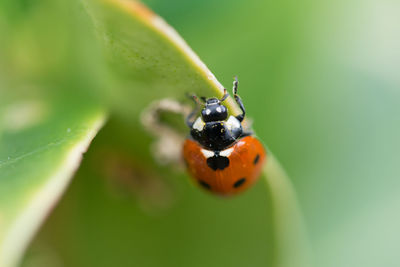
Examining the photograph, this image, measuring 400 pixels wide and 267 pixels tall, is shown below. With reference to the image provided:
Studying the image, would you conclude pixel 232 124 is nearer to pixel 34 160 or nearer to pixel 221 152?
pixel 221 152

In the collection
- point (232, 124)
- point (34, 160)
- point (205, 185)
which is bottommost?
point (34, 160)

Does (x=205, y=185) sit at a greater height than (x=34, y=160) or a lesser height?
greater

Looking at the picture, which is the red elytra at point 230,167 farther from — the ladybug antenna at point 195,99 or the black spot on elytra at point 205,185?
the ladybug antenna at point 195,99

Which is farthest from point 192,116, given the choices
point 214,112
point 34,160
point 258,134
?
point 34,160

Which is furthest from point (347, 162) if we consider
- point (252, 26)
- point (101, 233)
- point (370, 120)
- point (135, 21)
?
point (135, 21)

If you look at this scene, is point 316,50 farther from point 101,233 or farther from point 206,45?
point 101,233

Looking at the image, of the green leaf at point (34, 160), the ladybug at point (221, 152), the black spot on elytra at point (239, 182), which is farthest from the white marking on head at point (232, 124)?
the green leaf at point (34, 160)

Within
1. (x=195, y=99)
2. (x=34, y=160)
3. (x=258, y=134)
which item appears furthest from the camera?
(x=258, y=134)
